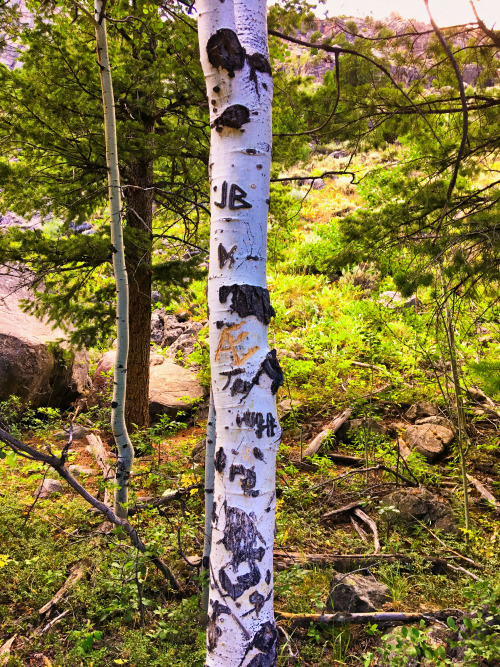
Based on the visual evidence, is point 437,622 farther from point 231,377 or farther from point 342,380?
point 342,380

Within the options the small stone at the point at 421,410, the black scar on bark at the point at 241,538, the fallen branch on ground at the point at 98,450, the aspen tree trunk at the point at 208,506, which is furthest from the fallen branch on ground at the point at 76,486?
the small stone at the point at 421,410

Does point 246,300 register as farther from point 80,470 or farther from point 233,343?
point 80,470

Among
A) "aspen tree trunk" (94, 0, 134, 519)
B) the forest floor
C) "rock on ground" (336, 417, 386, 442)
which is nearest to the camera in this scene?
the forest floor

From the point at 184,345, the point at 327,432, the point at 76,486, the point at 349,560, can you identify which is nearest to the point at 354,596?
the point at 349,560

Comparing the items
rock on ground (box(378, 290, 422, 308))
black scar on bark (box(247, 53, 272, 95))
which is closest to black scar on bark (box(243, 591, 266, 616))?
black scar on bark (box(247, 53, 272, 95))

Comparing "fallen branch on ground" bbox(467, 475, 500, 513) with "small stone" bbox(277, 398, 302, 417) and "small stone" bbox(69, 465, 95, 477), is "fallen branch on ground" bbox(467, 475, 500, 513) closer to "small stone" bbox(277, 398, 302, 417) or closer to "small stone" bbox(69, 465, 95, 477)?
"small stone" bbox(277, 398, 302, 417)

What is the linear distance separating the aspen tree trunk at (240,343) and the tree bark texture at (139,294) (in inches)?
151

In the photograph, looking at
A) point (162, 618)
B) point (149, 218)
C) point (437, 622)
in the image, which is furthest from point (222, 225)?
point (149, 218)

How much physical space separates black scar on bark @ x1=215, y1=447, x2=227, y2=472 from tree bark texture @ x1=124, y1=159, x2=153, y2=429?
4.10 metres

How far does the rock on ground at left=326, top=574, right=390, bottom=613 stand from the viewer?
2852 mm

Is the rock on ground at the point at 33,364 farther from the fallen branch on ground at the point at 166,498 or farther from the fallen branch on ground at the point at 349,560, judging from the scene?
the fallen branch on ground at the point at 349,560

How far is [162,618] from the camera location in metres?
2.64

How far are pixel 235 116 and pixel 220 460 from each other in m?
1.43

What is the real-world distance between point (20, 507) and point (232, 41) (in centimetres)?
420
